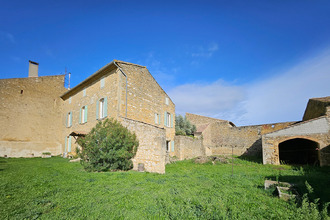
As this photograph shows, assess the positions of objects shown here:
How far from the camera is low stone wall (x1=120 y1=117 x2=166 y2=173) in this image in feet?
30.8

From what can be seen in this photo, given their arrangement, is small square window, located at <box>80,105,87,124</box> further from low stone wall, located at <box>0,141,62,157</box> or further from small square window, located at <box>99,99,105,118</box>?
low stone wall, located at <box>0,141,62,157</box>

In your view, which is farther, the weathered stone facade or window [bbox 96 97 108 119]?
the weathered stone facade

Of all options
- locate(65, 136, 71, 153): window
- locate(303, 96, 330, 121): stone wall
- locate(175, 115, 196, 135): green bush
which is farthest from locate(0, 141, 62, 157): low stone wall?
locate(303, 96, 330, 121): stone wall

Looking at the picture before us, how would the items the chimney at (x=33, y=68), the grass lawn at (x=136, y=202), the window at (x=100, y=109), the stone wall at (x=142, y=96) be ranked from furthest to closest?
the chimney at (x=33, y=68)
the window at (x=100, y=109)
the stone wall at (x=142, y=96)
the grass lawn at (x=136, y=202)

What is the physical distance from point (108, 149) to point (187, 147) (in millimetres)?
9798

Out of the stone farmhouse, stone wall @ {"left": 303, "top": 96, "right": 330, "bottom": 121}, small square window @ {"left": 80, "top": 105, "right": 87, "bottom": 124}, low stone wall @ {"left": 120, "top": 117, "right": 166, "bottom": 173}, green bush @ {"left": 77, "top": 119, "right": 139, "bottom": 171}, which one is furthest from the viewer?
small square window @ {"left": 80, "top": 105, "right": 87, "bottom": 124}

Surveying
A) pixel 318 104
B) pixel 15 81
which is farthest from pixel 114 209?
pixel 15 81

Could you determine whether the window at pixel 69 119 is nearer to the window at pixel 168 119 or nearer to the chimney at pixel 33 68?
the chimney at pixel 33 68

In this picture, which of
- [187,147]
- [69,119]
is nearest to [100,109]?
[69,119]

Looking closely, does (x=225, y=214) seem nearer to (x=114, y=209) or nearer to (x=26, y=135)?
(x=114, y=209)

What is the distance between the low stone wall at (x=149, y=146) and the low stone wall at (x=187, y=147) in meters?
6.21

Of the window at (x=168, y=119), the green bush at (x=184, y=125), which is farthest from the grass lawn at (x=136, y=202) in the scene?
the green bush at (x=184, y=125)

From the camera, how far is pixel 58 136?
17250mm

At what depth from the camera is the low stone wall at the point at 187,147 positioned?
1608 centimetres
